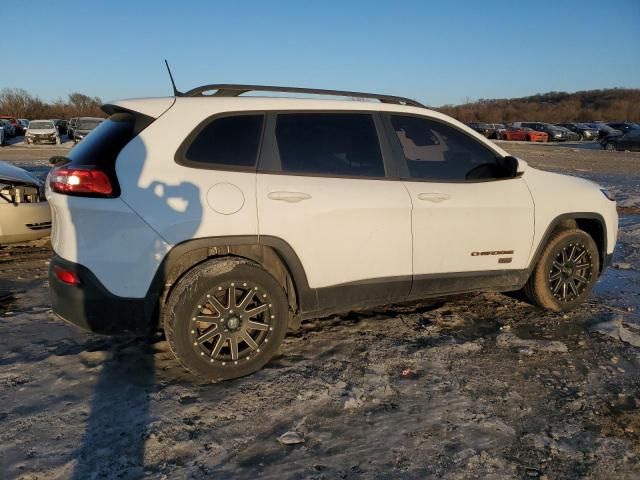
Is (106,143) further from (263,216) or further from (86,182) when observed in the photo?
(263,216)

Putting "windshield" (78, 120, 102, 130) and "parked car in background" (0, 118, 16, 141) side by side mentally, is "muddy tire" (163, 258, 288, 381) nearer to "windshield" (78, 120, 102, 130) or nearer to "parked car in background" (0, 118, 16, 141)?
"windshield" (78, 120, 102, 130)

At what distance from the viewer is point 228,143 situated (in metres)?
3.27

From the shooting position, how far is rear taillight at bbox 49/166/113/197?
301 cm

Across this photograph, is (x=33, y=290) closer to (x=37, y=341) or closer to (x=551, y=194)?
(x=37, y=341)

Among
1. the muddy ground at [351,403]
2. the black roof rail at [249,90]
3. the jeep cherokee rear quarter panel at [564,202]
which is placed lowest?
the muddy ground at [351,403]

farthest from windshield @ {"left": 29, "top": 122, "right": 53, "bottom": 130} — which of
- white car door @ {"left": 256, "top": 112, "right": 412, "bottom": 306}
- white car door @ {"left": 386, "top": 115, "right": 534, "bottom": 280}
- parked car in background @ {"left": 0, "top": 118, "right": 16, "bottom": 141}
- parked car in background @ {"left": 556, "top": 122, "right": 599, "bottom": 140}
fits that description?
parked car in background @ {"left": 556, "top": 122, "right": 599, "bottom": 140}

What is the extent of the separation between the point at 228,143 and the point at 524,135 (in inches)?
1861

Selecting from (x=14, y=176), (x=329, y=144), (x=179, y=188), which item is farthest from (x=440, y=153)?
(x=14, y=176)

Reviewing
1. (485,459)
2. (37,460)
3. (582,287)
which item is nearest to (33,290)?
(37,460)

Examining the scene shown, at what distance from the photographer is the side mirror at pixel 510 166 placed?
13.1ft

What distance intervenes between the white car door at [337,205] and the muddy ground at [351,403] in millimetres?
589

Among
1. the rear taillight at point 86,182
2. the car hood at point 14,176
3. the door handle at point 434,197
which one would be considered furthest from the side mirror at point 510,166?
the car hood at point 14,176

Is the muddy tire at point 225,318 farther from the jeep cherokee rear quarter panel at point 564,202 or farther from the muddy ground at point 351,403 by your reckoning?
the jeep cherokee rear quarter panel at point 564,202

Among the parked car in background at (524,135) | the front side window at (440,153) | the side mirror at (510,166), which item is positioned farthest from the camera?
the parked car in background at (524,135)
